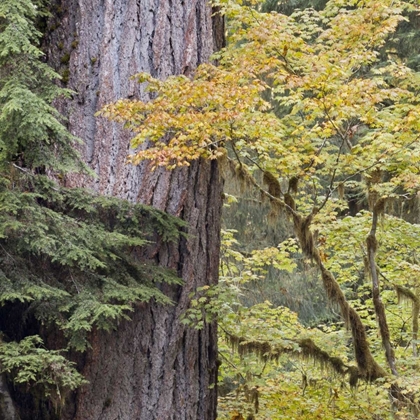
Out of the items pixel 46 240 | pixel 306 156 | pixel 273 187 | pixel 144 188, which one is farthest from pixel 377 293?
pixel 46 240

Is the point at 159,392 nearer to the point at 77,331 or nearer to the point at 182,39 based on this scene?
the point at 77,331

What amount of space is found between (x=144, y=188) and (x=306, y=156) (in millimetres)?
1545

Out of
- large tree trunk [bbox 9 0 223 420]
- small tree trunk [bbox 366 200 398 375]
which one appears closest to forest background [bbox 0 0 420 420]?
small tree trunk [bbox 366 200 398 375]

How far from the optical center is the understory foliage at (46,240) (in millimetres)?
3828

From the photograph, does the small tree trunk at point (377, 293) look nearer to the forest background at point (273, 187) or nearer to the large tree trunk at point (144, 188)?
the forest background at point (273, 187)

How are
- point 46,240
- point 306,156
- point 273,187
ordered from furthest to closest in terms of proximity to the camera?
point 273,187 → point 306,156 → point 46,240

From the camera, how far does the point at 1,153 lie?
393 cm

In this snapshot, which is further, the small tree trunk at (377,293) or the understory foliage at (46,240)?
the small tree trunk at (377,293)

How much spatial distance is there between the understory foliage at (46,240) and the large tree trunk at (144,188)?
1.08 ft

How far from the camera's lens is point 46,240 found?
389 cm

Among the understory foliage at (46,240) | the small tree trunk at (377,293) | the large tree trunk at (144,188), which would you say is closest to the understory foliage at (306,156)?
the small tree trunk at (377,293)

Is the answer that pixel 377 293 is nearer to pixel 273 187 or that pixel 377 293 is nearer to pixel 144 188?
pixel 273 187

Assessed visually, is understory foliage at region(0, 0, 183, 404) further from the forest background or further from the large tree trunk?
the large tree trunk

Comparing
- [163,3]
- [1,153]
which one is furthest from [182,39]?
[1,153]
